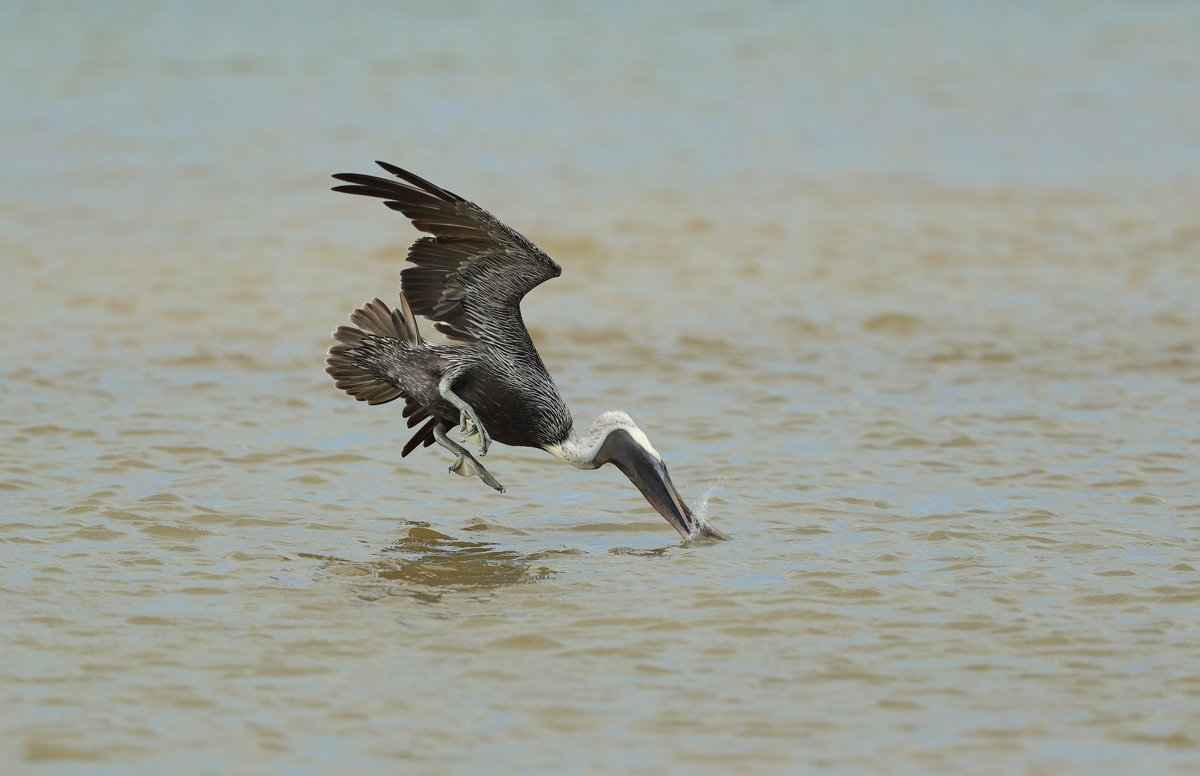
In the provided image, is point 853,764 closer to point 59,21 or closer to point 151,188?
point 151,188

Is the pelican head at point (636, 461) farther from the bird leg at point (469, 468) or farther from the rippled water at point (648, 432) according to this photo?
the bird leg at point (469, 468)

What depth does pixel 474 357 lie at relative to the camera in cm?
705

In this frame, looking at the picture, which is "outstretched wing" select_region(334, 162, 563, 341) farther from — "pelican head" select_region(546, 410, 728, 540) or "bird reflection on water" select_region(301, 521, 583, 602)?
"bird reflection on water" select_region(301, 521, 583, 602)

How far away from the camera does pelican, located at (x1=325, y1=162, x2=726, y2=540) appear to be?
6.73 meters

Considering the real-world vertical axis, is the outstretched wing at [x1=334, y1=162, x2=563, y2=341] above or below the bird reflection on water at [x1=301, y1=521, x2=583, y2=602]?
above

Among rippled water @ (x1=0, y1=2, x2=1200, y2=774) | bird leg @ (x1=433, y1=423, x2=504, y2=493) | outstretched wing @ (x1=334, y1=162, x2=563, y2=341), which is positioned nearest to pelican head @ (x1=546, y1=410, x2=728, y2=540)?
rippled water @ (x1=0, y1=2, x2=1200, y2=774)

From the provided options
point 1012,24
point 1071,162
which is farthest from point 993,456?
point 1012,24

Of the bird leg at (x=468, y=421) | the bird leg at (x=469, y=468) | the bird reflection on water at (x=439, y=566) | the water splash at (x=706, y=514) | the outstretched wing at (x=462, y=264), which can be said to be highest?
the outstretched wing at (x=462, y=264)

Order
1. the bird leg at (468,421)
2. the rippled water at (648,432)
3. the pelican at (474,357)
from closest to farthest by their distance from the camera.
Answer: the rippled water at (648,432) → the pelican at (474,357) → the bird leg at (468,421)

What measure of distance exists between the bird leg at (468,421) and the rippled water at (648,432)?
1.22 feet

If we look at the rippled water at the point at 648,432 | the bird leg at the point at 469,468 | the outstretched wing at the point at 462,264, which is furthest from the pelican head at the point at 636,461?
the outstretched wing at the point at 462,264

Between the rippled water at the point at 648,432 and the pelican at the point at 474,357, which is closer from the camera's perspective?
the rippled water at the point at 648,432

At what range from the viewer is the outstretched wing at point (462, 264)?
263 inches

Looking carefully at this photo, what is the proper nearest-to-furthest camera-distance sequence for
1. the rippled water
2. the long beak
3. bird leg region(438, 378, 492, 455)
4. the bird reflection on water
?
the rippled water, the bird reflection on water, the long beak, bird leg region(438, 378, 492, 455)
